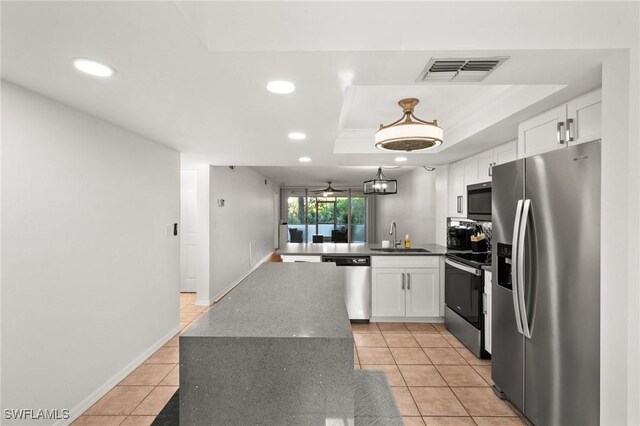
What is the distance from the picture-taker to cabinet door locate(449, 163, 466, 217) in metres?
3.99

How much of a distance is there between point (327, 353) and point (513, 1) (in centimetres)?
146

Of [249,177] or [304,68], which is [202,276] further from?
[304,68]

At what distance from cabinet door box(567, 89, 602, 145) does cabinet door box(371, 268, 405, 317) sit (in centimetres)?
246

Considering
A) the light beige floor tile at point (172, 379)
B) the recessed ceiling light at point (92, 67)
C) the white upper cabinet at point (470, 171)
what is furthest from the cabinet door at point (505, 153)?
the light beige floor tile at point (172, 379)

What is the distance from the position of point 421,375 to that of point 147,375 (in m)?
2.33

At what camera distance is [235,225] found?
5.91 m

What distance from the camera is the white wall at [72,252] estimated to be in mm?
1737

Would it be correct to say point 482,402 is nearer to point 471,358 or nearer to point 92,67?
point 471,358

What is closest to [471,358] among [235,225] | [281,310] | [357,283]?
[357,283]

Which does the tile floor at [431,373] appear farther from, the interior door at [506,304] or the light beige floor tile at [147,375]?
the light beige floor tile at [147,375]

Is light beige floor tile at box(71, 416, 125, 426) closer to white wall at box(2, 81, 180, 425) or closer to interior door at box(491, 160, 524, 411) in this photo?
white wall at box(2, 81, 180, 425)

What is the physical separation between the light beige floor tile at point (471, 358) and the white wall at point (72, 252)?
3.04 m

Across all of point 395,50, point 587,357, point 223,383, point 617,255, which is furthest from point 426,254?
point 223,383

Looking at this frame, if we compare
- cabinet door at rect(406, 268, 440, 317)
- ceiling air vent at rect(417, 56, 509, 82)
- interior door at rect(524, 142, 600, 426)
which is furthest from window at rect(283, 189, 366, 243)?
ceiling air vent at rect(417, 56, 509, 82)
